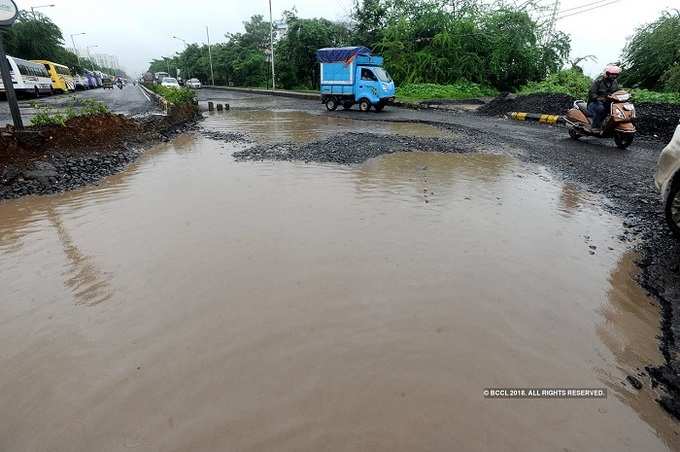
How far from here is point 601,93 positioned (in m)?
9.34

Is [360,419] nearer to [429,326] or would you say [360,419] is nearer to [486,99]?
[429,326]

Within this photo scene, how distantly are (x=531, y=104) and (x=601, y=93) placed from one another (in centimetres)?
684

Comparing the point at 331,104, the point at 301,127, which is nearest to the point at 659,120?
the point at 301,127

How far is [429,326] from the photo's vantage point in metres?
2.74

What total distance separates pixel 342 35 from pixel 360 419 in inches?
1419

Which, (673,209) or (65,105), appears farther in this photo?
(65,105)

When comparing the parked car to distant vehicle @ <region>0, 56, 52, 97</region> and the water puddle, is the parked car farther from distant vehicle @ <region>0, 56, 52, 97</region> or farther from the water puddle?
distant vehicle @ <region>0, 56, 52, 97</region>

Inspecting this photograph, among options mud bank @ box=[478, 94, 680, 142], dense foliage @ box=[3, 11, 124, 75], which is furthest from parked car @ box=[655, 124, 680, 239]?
dense foliage @ box=[3, 11, 124, 75]

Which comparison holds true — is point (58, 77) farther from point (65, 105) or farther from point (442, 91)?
point (442, 91)

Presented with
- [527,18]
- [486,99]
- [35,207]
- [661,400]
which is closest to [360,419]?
[661,400]

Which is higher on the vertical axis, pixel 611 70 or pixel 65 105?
pixel 611 70

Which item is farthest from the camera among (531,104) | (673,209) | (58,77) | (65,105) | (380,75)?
(58,77)

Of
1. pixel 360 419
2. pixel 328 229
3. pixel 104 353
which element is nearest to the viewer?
pixel 360 419

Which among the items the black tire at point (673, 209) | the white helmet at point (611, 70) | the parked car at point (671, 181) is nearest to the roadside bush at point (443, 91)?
the white helmet at point (611, 70)
